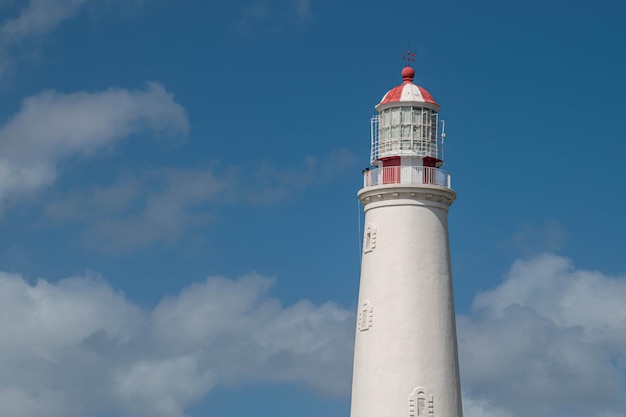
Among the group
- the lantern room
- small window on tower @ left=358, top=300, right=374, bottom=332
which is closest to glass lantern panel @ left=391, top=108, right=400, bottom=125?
the lantern room

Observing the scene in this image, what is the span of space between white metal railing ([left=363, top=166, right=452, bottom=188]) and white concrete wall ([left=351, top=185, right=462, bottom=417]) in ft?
1.24

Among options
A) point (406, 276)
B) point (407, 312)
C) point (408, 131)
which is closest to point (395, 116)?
point (408, 131)

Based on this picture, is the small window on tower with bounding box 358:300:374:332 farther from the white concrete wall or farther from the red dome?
the red dome

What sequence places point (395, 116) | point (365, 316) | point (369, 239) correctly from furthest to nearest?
point (395, 116)
point (369, 239)
point (365, 316)

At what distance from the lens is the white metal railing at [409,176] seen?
146 ft

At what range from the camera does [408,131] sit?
45.1 m

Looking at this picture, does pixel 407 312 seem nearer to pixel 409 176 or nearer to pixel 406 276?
pixel 406 276

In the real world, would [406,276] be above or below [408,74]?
below

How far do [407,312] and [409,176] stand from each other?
4198 millimetres

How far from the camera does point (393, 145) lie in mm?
45094

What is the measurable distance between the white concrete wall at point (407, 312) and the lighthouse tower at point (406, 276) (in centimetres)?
3

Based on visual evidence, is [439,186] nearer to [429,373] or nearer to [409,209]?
[409,209]

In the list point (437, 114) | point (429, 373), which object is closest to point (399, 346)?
point (429, 373)

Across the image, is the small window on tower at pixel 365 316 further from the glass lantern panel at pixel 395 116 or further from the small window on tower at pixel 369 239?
the glass lantern panel at pixel 395 116
